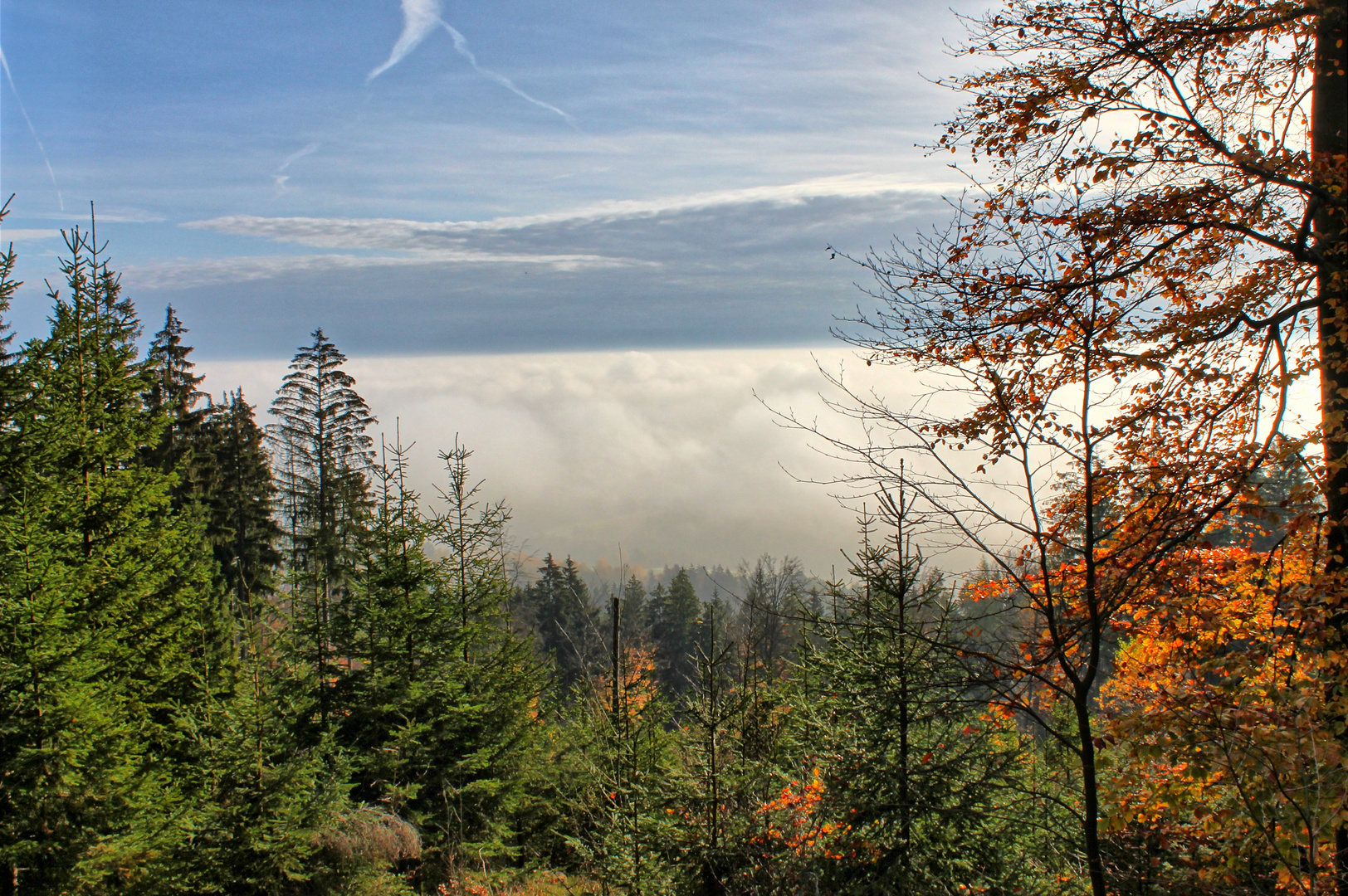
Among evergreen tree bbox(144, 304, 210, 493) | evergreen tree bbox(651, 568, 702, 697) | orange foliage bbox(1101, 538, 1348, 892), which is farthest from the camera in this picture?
evergreen tree bbox(651, 568, 702, 697)

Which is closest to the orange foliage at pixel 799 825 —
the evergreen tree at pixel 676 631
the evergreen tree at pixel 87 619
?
the evergreen tree at pixel 87 619

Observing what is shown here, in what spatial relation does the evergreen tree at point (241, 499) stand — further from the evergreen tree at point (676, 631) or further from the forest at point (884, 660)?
the evergreen tree at point (676, 631)

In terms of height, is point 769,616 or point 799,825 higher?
point 769,616

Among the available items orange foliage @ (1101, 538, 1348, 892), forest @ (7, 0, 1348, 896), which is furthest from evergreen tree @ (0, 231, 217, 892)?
orange foliage @ (1101, 538, 1348, 892)

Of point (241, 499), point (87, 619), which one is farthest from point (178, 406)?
point (87, 619)

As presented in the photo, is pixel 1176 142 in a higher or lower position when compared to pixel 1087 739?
higher

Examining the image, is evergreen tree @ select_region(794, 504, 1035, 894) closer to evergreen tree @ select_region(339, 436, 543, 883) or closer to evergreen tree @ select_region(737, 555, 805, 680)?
evergreen tree @ select_region(737, 555, 805, 680)

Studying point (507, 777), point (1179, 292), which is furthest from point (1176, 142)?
point (507, 777)

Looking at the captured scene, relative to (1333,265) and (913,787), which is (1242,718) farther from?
(1333,265)

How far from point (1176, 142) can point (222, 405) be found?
36.0m

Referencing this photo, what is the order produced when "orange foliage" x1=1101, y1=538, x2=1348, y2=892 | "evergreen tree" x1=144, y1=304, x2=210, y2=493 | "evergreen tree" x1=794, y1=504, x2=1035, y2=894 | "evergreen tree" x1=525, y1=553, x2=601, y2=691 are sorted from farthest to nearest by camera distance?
"evergreen tree" x1=525, y1=553, x2=601, y2=691 → "evergreen tree" x1=144, y1=304, x2=210, y2=493 → "evergreen tree" x1=794, y1=504, x2=1035, y2=894 → "orange foliage" x1=1101, y1=538, x2=1348, y2=892

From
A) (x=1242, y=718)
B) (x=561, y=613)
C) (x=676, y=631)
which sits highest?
(x=1242, y=718)

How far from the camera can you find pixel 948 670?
27.8 feet

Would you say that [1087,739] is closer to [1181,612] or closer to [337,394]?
[1181,612]
